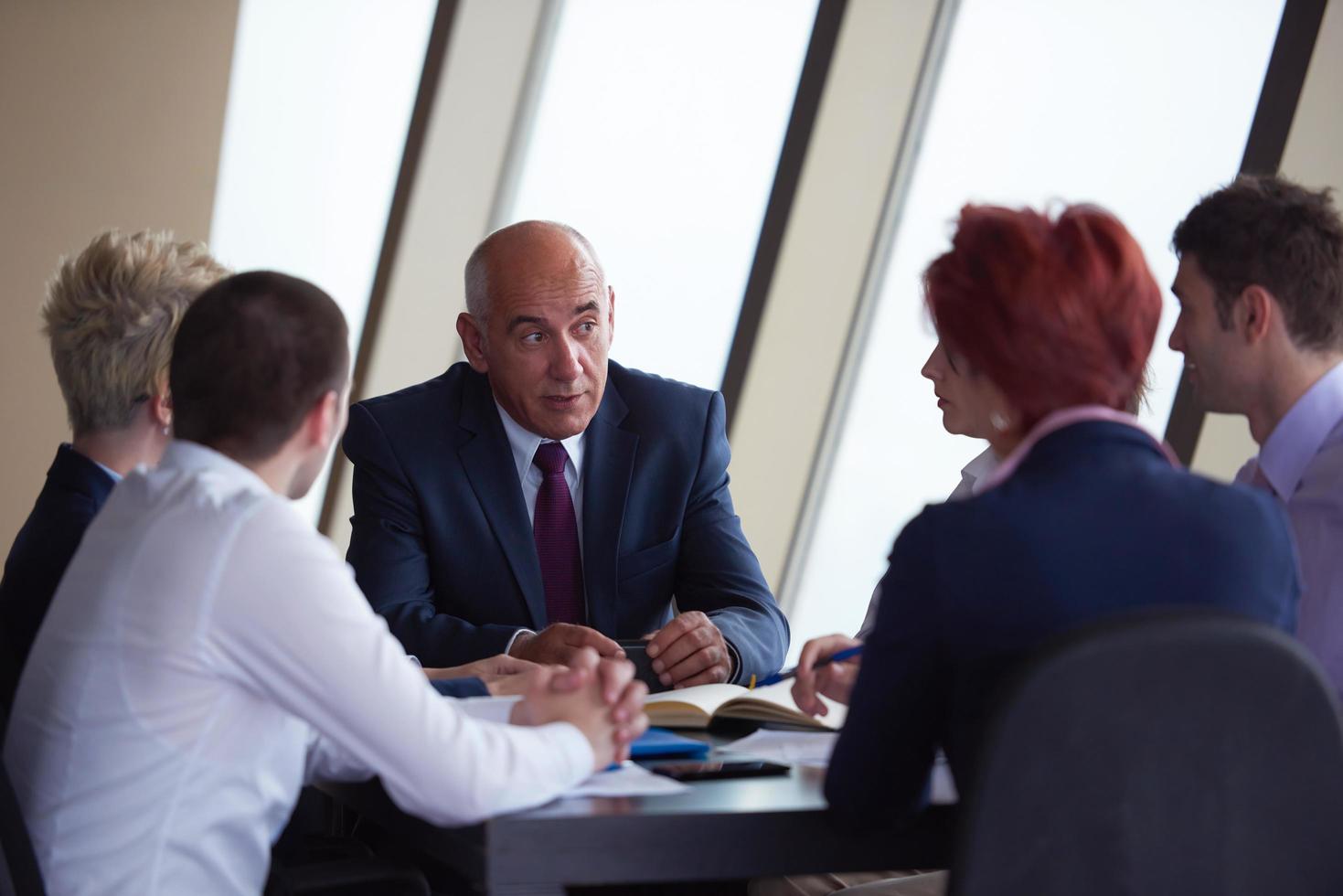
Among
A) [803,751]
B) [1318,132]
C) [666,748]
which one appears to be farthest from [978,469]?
[1318,132]

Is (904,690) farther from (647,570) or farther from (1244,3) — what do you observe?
(1244,3)

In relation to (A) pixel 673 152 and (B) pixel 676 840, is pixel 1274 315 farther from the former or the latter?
(A) pixel 673 152

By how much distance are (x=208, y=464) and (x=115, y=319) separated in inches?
31.0

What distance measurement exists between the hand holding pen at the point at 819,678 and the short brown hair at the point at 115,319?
109 cm

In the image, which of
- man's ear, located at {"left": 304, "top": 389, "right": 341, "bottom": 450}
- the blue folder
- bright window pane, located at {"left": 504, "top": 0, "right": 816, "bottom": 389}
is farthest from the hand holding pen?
bright window pane, located at {"left": 504, "top": 0, "right": 816, "bottom": 389}

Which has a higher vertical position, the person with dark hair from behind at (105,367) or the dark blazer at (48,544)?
the person with dark hair from behind at (105,367)

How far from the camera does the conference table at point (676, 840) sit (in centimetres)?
128

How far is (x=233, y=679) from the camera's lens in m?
1.38

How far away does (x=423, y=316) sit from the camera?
574 centimetres

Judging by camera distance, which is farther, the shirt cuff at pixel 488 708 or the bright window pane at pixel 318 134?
the bright window pane at pixel 318 134

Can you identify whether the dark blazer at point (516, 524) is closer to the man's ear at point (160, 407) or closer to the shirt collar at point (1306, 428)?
the man's ear at point (160, 407)

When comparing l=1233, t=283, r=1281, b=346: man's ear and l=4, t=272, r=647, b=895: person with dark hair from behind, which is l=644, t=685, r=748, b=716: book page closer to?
l=4, t=272, r=647, b=895: person with dark hair from behind

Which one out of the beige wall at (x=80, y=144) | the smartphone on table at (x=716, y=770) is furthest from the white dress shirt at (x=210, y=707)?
the beige wall at (x=80, y=144)

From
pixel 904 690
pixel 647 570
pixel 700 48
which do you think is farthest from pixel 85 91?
pixel 904 690
